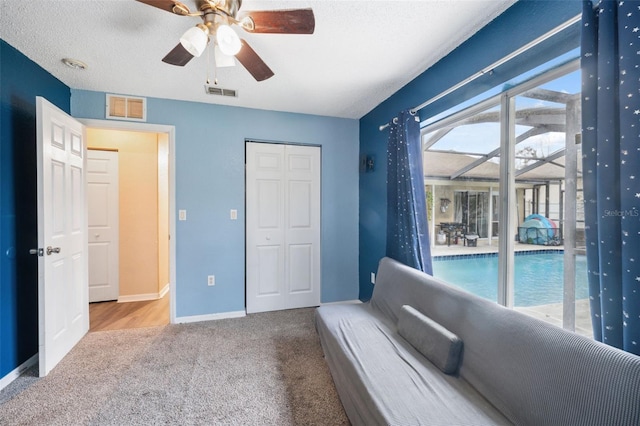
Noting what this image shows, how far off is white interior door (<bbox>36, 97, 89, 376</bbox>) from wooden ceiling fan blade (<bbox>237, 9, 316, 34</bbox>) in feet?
5.93

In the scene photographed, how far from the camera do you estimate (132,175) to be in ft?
11.6

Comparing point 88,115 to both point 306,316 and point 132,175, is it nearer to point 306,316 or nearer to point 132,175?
point 132,175

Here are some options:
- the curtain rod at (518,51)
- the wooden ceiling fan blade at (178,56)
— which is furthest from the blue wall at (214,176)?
the curtain rod at (518,51)

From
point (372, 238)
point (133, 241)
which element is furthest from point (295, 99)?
point (133, 241)

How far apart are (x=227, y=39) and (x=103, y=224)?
337 centimetres

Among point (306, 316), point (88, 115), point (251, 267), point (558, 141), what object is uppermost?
point (88, 115)

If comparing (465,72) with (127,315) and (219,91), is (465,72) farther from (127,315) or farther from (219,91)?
(127,315)

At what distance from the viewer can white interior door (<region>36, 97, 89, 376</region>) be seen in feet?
6.30

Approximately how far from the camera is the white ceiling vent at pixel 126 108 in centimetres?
268

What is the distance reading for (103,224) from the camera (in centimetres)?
346

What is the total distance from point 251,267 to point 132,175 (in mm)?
2126

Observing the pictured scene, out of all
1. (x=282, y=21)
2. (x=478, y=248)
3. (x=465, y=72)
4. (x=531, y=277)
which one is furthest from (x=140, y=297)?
(x=465, y=72)

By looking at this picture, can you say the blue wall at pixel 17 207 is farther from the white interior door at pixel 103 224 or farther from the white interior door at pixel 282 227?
the white interior door at pixel 282 227

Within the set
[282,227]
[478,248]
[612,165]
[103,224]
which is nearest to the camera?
[612,165]
